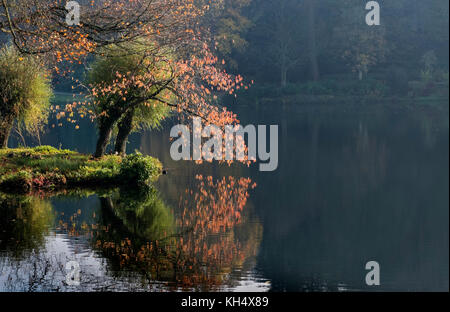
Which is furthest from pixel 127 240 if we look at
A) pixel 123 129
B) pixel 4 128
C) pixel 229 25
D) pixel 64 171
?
pixel 229 25

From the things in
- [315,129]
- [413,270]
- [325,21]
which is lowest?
[413,270]

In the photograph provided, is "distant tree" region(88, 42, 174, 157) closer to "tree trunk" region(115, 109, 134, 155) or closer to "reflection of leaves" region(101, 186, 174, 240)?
"tree trunk" region(115, 109, 134, 155)

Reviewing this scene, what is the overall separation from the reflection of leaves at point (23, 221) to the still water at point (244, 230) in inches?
1.1

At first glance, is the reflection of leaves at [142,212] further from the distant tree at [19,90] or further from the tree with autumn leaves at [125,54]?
the distant tree at [19,90]

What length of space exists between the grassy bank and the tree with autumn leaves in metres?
1.44

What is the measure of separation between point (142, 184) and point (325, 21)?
51917mm

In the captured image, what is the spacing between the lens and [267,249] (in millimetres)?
13531

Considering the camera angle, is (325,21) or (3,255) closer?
(3,255)

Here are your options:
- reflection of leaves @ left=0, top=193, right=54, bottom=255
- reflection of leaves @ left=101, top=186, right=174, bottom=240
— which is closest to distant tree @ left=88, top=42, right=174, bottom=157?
reflection of leaves @ left=101, top=186, right=174, bottom=240

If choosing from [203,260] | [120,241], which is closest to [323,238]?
[203,260]

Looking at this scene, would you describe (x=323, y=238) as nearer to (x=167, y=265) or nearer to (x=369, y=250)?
(x=369, y=250)

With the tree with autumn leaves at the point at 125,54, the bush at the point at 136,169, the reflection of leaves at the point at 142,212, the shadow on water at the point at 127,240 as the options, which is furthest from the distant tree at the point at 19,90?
the reflection of leaves at the point at 142,212

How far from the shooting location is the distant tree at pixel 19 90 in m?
22.6

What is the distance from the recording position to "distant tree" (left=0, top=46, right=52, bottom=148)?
2258 cm
